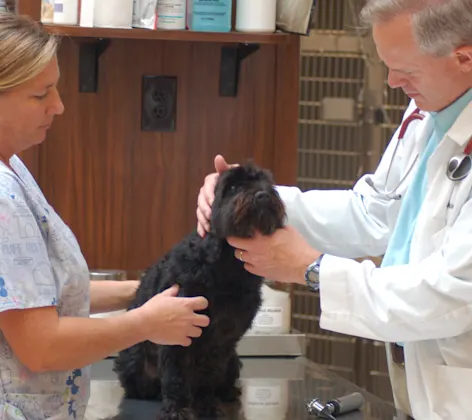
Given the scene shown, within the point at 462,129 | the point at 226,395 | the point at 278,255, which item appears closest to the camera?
the point at 462,129

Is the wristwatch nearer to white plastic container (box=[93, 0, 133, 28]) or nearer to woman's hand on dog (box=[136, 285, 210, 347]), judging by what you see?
woman's hand on dog (box=[136, 285, 210, 347])

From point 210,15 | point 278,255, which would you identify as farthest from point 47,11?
point 278,255

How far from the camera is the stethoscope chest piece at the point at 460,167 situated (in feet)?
4.87

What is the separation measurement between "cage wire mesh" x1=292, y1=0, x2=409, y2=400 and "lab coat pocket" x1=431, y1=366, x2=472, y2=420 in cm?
140

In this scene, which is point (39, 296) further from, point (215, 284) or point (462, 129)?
point (462, 129)

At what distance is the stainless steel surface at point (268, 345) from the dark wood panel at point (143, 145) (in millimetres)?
399

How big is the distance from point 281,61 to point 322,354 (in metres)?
1.18

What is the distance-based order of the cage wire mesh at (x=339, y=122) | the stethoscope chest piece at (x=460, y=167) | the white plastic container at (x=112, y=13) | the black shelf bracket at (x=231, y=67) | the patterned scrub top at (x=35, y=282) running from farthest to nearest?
the cage wire mesh at (x=339, y=122), the black shelf bracket at (x=231, y=67), the white plastic container at (x=112, y=13), the stethoscope chest piece at (x=460, y=167), the patterned scrub top at (x=35, y=282)

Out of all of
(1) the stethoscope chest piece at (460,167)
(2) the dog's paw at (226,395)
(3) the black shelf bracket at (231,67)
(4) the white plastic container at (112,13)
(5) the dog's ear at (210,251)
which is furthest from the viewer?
(3) the black shelf bracket at (231,67)

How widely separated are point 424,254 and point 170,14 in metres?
0.99

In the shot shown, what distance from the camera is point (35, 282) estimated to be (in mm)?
1396

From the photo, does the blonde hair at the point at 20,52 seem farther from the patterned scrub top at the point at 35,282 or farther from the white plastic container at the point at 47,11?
the white plastic container at the point at 47,11

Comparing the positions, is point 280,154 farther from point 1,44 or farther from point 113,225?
point 1,44

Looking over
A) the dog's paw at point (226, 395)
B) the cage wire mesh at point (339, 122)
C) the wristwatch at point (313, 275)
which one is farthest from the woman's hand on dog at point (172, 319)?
the cage wire mesh at point (339, 122)
